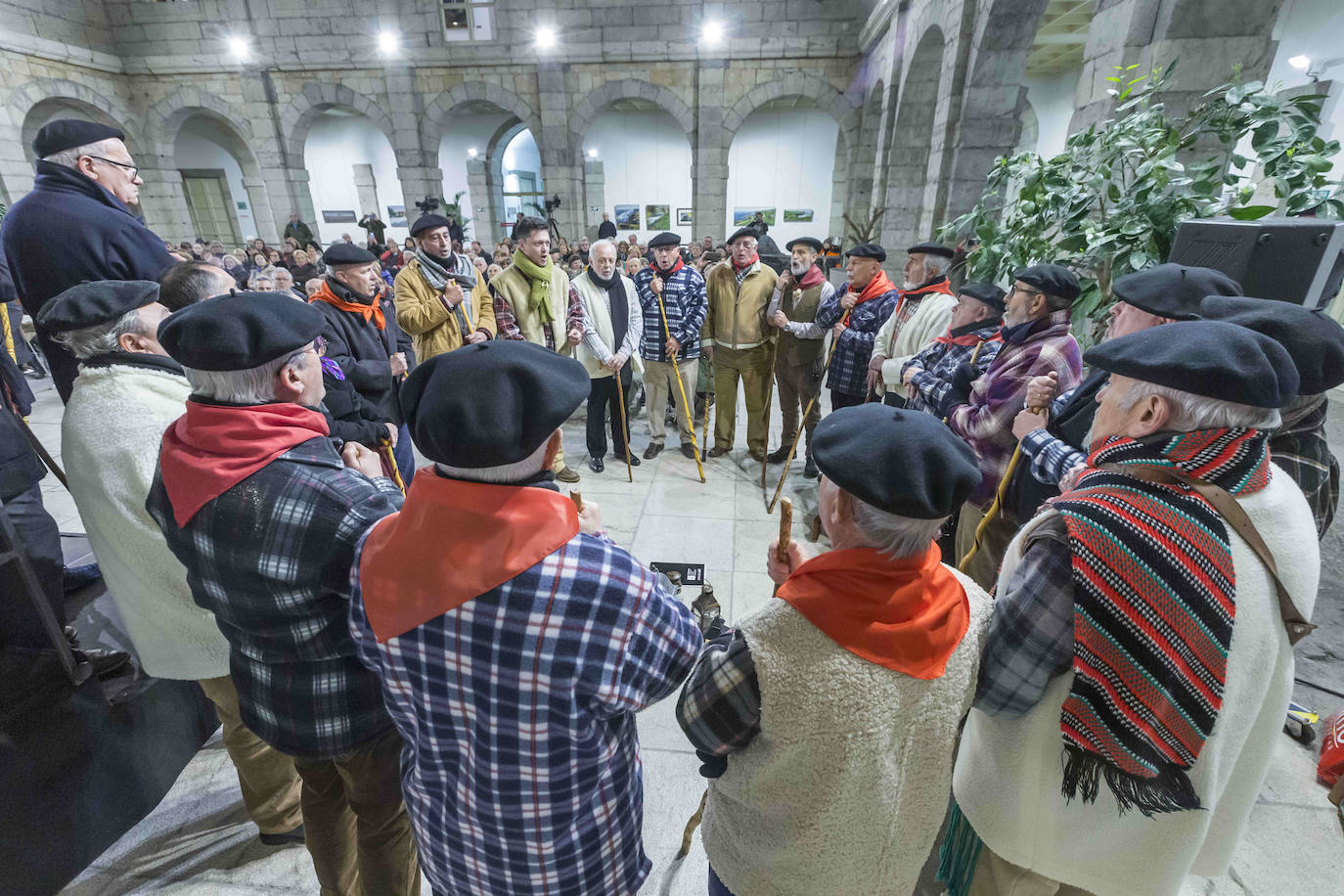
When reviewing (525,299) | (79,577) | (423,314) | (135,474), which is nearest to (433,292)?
(423,314)

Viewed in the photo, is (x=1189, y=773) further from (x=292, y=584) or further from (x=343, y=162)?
(x=343, y=162)

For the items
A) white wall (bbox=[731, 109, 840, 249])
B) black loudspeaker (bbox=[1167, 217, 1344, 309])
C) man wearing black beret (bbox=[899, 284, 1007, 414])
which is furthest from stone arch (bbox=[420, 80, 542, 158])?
black loudspeaker (bbox=[1167, 217, 1344, 309])

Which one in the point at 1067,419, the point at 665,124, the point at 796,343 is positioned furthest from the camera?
the point at 665,124

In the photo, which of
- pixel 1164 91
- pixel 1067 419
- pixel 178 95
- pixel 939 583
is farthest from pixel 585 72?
pixel 939 583

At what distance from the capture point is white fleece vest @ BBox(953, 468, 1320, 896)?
1163 millimetres

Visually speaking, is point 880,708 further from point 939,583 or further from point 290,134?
point 290,134

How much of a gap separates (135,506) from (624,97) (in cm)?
1411

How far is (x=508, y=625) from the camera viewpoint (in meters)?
0.97

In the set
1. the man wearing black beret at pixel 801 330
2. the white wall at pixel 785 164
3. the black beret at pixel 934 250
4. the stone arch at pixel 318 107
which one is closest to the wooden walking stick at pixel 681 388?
the man wearing black beret at pixel 801 330

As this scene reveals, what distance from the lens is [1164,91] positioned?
3.81 metres

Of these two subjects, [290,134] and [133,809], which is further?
[290,134]

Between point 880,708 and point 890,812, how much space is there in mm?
267

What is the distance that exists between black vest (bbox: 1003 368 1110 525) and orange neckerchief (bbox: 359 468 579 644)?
1858 millimetres

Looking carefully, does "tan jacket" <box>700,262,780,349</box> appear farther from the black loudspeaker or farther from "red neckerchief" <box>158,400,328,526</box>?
"red neckerchief" <box>158,400,328,526</box>
